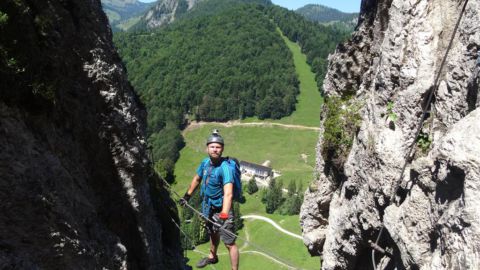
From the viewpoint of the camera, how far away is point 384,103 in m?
16.9

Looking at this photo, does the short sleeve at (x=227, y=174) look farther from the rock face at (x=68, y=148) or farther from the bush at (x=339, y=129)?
the bush at (x=339, y=129)

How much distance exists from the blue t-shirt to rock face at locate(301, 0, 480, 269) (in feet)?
19.4

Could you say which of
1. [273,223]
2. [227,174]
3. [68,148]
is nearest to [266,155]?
[273,223]

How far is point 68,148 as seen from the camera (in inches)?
464

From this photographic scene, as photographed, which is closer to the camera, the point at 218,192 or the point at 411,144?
the point at 218,192

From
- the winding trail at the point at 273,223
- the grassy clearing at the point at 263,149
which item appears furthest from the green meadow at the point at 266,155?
the winding trail at the point at 273,223

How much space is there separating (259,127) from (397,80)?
16978 centimetres

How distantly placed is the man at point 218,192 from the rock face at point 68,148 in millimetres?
3096

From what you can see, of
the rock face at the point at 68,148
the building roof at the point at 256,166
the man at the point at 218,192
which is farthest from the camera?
the building roof at the point at 256,166

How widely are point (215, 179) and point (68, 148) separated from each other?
441cm

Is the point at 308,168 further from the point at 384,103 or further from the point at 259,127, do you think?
the point at 384,103

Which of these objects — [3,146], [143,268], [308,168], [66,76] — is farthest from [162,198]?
[308,168]

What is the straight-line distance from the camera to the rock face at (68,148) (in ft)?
29.2

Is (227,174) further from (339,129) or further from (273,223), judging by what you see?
(273,223)
